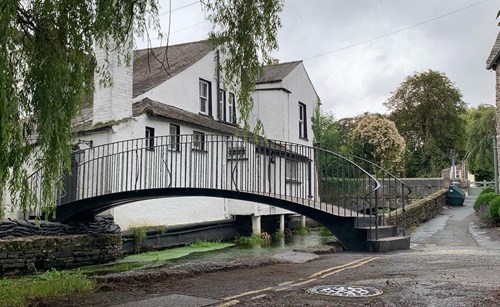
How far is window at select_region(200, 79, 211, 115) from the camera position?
21625mm

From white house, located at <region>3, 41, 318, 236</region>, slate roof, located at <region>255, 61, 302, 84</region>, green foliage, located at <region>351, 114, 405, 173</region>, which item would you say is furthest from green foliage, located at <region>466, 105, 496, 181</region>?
slate roof, located at <region>255, 61, 302, 84</region>

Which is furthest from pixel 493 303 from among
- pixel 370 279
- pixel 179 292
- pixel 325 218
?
pixel 325 218

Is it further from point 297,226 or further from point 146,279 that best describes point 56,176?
point 297,226

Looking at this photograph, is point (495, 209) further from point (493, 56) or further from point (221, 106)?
point (221, 106)

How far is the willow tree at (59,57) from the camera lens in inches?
233

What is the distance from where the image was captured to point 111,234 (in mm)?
15078

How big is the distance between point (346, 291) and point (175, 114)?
1269 cm

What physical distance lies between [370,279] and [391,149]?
29620 mm

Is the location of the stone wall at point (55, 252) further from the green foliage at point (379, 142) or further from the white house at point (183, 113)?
the green foliage at point (379, 142)

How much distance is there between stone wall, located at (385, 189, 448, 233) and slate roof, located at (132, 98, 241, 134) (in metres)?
7.17

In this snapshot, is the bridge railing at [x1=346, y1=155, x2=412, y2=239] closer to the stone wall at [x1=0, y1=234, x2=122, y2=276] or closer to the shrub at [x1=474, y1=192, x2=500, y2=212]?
the shrub at [x1=474, y1=192, x2=500, y2=212]

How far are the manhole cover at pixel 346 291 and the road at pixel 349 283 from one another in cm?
11

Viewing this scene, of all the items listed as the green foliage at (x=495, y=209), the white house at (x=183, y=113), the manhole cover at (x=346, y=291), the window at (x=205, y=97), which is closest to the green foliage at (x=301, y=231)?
the white house at (x=183, y=113)

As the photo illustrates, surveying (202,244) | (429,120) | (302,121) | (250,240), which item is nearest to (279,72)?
(302,121)
